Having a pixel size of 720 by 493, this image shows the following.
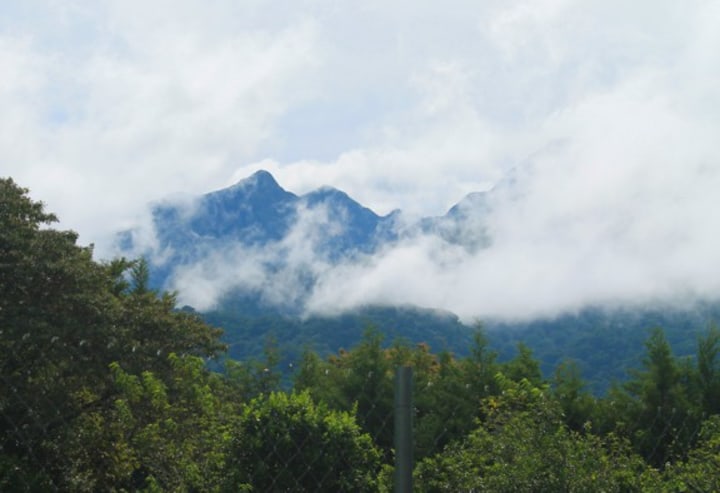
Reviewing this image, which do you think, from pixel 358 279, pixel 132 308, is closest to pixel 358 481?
pixel 132 308

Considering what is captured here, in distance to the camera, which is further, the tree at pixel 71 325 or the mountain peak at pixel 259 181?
the mountain peak at pixel 259 181

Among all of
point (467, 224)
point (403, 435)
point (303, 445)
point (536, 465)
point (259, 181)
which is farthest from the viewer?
point (259, 181)

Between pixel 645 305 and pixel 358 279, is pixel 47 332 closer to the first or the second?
pixel 645 305

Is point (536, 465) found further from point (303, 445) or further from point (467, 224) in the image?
point (467, 224)

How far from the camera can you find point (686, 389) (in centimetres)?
1571

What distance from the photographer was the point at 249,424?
5.48m

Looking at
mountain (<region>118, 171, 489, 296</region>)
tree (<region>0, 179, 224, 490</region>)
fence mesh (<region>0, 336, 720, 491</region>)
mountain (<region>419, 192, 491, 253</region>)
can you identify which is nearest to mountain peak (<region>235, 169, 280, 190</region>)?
mountain (<region>118, 171, 489, 296</region>)

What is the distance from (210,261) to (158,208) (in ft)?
61.4

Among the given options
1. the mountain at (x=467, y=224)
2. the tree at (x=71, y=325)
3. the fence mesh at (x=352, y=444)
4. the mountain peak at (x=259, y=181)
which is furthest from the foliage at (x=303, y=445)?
the mountain peak at (x=259, y=181)

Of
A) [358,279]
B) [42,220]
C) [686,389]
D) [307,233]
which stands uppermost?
[307,233]

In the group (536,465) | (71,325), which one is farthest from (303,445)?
(71,325)

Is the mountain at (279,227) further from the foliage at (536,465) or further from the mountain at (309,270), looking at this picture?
the foliage at (536,465)

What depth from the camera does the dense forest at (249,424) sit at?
13.9 ft

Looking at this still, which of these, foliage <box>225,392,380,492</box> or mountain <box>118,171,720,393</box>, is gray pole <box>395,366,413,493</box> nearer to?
foliage <box>225,392,380,492</box>
